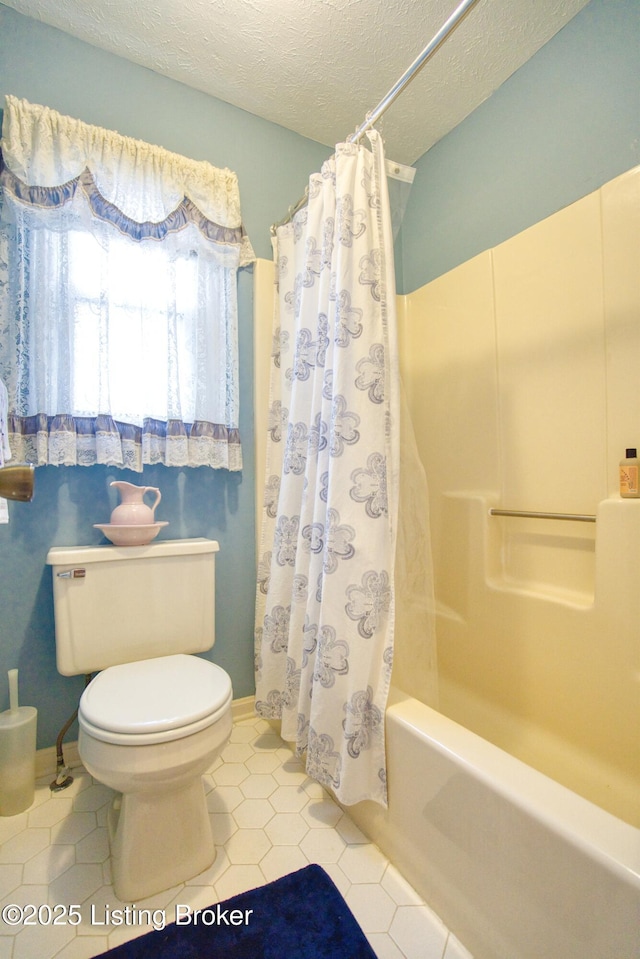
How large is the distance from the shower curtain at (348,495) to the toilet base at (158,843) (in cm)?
32

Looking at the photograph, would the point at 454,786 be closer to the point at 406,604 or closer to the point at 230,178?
the point at 406,604

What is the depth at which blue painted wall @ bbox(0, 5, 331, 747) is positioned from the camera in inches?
56.2

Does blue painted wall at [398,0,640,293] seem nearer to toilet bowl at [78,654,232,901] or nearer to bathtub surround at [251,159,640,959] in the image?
bathtub surround at [251,159,640,959]

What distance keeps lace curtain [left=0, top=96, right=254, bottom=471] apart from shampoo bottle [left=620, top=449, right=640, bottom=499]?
1271 mm

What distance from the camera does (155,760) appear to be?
0.97 meters

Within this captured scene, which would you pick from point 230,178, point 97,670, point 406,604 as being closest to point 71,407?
point 97,670

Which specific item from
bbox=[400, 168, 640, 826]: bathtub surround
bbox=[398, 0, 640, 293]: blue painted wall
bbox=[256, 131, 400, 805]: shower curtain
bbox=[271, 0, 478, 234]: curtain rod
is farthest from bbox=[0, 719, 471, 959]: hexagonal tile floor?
bbox=[398, 0, 640, 293]: blue painted wall

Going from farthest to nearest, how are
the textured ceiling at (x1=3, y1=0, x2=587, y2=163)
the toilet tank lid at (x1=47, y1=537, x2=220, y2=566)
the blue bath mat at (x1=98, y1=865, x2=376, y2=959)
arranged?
1. the textured ceiling at (x1=3, y1=0, x2=587, y2=163)
2. the toilet tank lid at (x1=47, y1=537, x2=220, y2=566)
3. the blue bath mat at (x1=98, y1=865, x2=376, y2=959)

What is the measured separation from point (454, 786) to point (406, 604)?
428 millimetres

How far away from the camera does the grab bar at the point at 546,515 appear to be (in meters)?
1.34

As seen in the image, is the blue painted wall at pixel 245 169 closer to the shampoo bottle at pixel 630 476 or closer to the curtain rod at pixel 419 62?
the curtain rod at pixel 419 62

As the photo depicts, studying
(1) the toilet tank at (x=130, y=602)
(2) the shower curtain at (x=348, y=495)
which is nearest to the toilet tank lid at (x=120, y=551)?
(1) the toilet tank at (x=130, y=602)

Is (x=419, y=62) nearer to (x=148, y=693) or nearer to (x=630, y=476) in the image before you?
(x=630, y=476)

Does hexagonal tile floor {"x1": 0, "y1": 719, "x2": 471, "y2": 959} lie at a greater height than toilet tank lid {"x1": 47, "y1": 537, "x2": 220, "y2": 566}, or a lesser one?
lesser
